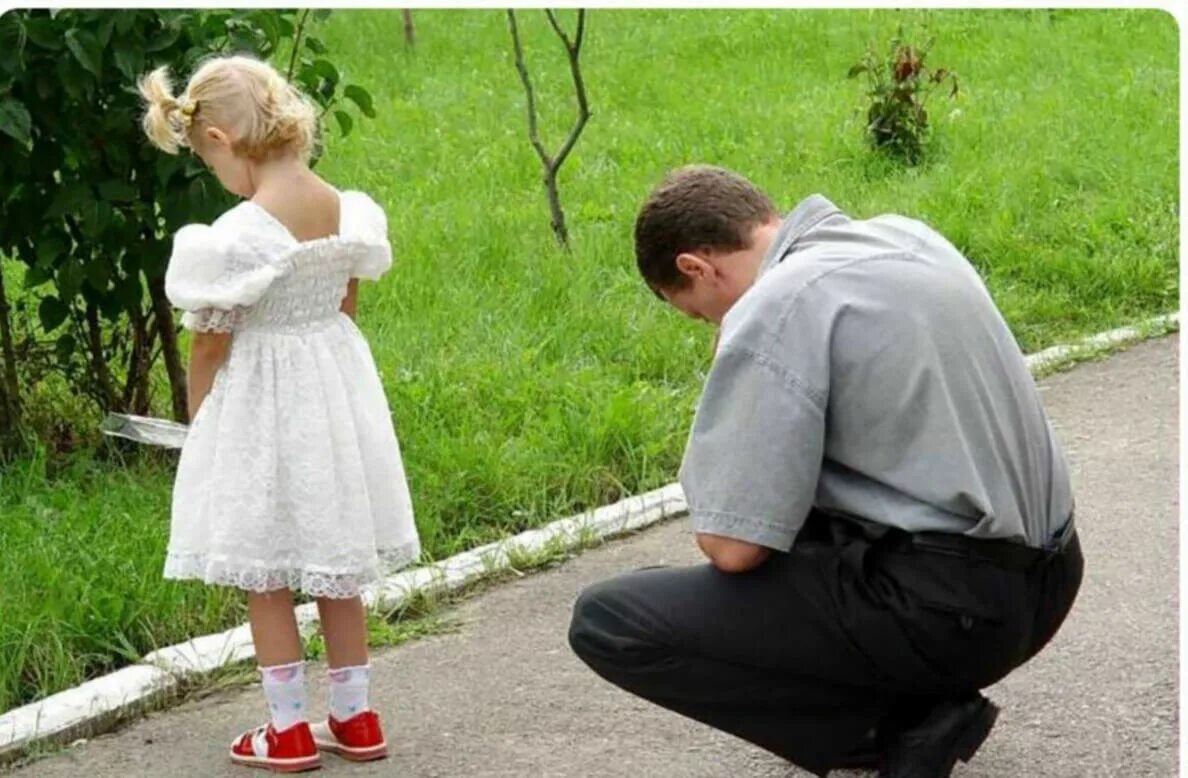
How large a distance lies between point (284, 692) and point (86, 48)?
7.70 feet

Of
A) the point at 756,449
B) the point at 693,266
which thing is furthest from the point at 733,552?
the point at 693,266

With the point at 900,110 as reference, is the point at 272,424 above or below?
above

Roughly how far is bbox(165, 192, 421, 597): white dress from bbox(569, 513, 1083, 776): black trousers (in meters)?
0.62

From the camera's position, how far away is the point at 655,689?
393 centimetres

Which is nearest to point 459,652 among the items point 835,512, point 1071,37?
point 835,512

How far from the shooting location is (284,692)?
4398mm

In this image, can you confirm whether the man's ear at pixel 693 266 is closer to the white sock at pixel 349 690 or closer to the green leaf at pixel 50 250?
the white sock at pixel 349 690

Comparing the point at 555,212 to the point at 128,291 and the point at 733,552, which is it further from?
the point at 733,552

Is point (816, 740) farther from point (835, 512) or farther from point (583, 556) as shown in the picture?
point (583, 556)

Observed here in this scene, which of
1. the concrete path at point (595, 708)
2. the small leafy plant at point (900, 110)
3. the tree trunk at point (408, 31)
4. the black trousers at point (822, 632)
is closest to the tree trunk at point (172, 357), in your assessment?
the concrete path at point (595, 708)

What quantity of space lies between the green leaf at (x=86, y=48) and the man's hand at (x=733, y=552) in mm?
2910

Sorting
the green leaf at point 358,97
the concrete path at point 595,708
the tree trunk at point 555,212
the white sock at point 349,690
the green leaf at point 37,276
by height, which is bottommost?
the concrete path at point 595,708

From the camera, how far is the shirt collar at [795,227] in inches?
149

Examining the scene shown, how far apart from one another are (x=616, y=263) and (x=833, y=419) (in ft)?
16.9
